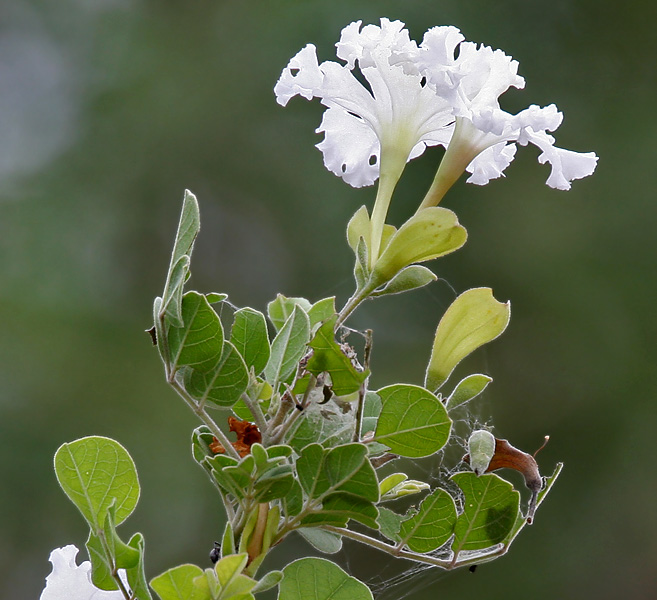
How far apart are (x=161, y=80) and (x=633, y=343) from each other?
2.40 m

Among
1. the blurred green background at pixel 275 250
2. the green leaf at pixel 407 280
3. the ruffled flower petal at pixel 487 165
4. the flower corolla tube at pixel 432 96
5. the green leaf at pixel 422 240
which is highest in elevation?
the flower corolla tube at pixel 432 96

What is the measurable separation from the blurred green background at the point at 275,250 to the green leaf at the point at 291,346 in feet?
7.04

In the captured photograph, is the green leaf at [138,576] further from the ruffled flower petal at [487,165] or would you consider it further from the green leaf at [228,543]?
the ruffled flower petal at [487,165]

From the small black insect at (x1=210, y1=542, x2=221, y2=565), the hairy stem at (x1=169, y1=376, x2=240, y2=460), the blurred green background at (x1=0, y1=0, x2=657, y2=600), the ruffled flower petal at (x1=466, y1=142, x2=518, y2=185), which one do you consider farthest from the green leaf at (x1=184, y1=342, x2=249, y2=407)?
the blurred green background at (x1=0, y1=0, x2=657, y2=600)

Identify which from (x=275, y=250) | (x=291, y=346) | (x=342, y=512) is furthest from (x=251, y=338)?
(x=275, y=250)

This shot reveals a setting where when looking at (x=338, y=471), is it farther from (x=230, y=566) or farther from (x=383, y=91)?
(x=383, y=91)

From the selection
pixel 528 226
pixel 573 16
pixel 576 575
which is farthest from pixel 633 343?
pixel 573 16

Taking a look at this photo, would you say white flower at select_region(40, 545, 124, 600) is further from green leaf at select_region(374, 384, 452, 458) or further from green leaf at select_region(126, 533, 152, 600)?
green leaf at select_region(374, 384, 452, 458)

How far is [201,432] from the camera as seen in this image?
591 millimetres

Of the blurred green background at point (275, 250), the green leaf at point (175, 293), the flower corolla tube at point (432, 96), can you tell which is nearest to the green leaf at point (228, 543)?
the green leaf at point (175, 293)

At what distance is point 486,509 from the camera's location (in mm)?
580

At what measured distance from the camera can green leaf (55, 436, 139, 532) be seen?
576 mm

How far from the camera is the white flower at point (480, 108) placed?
1.86 feet

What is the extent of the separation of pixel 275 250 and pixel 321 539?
121 inches
